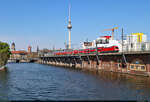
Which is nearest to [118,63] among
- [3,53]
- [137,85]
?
[137,85]

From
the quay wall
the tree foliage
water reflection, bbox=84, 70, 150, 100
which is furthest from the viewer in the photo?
the tree foliage

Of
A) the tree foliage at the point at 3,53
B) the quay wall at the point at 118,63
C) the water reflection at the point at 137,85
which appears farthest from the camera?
the tree foliage at the point at 3,53

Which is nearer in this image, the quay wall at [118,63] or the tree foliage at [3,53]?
the quay wall at [118,63]

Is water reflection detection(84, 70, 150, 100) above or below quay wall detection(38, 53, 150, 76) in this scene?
below

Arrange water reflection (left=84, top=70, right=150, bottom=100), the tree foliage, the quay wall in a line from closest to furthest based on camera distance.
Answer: water reflection (left=84, top=70, right=150, bottom=100), the quay wall, the tree foliage

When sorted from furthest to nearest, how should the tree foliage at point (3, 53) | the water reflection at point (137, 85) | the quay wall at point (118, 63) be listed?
the tree foliage at point (3, 53)
the quay wall at point (118, 63)
the water reflection at point (137, 85)

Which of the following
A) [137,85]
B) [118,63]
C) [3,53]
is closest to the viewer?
[137,85]

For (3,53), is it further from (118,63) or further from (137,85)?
(137,85)

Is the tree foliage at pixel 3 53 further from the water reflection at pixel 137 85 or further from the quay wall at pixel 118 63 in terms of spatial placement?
the water reflection at pixel 137 85

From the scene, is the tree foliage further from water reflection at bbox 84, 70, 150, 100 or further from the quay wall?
water reflection at bbox 84, 70, 150, 100

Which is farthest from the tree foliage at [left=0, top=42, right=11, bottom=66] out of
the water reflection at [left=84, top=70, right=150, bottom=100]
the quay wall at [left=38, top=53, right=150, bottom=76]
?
the water reflection at [left=84, top=70, right=150, bottom=100]

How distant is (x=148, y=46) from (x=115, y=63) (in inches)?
484

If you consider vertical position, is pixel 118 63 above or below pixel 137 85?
above

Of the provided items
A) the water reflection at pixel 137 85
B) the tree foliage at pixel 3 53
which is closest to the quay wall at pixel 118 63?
the water reflection at pixel 137 85
